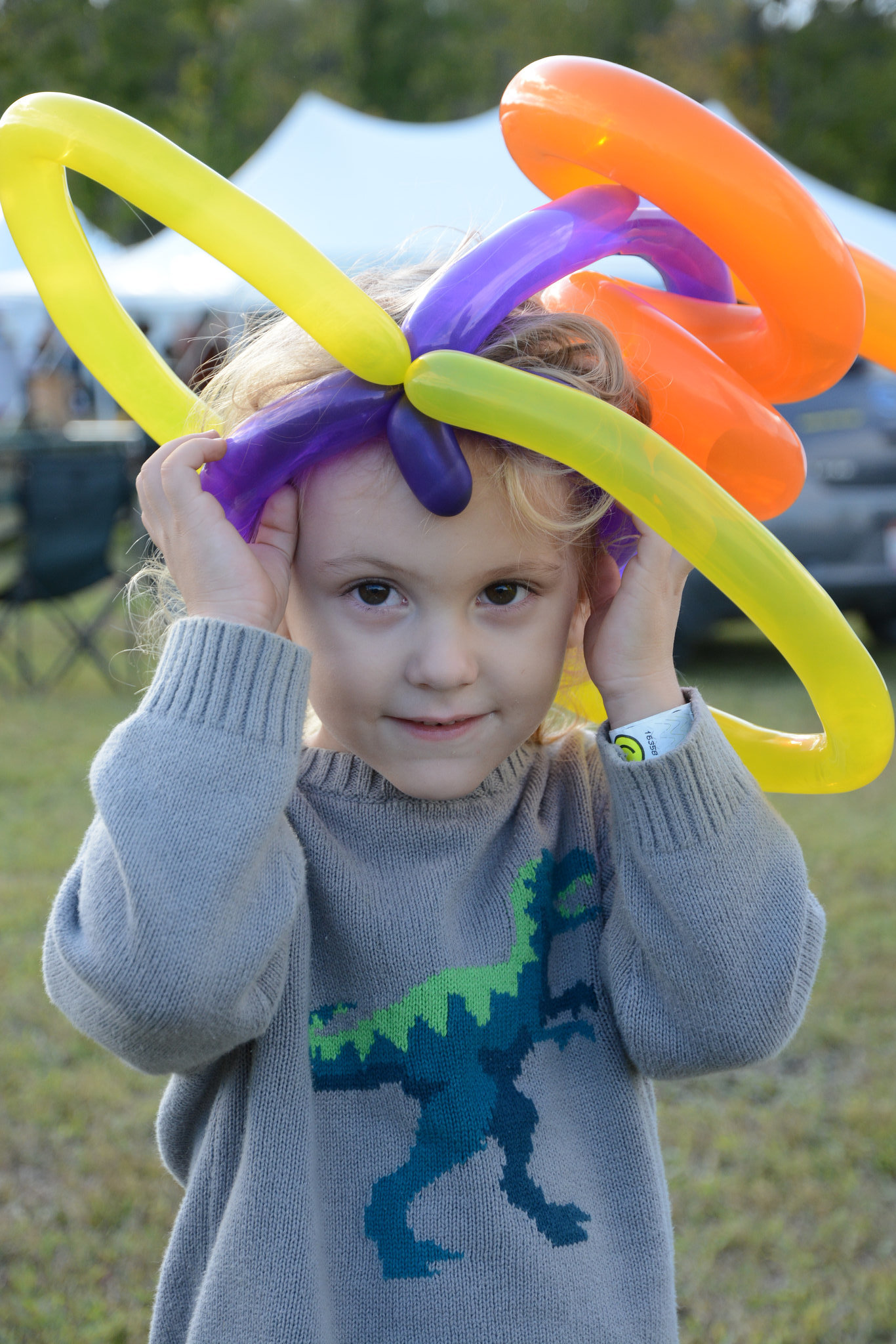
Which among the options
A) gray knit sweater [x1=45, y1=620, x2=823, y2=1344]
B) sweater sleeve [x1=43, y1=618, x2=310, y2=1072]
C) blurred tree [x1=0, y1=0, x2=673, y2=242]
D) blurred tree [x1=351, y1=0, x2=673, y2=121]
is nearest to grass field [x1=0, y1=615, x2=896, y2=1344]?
gray knit sweater [x1=45, y1=620, x2=823, y2=1344]

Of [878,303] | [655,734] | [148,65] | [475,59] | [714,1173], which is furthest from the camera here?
[475,59]

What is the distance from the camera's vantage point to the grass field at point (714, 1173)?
95.0 inches

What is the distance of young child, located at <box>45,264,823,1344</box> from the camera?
133 centimetres

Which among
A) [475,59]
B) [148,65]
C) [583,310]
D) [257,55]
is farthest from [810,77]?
[583,310]

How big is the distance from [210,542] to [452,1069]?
676 millimetres

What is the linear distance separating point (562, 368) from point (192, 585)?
513 millimetres

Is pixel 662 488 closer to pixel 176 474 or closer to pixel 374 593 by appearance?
pixel 374 593

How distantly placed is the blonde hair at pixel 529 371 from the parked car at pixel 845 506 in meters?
5.32

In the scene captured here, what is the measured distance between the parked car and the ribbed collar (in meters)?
5.33

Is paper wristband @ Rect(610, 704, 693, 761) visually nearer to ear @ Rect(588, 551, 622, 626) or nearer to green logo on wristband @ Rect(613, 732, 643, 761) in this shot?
green logo on wristband @ Rect(613, 732, 643, 761)

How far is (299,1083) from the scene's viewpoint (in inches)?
55.0

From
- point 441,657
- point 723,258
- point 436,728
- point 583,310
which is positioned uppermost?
point 723,258

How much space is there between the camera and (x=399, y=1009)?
4.64 feet

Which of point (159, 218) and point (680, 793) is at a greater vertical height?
point (159, 218)
